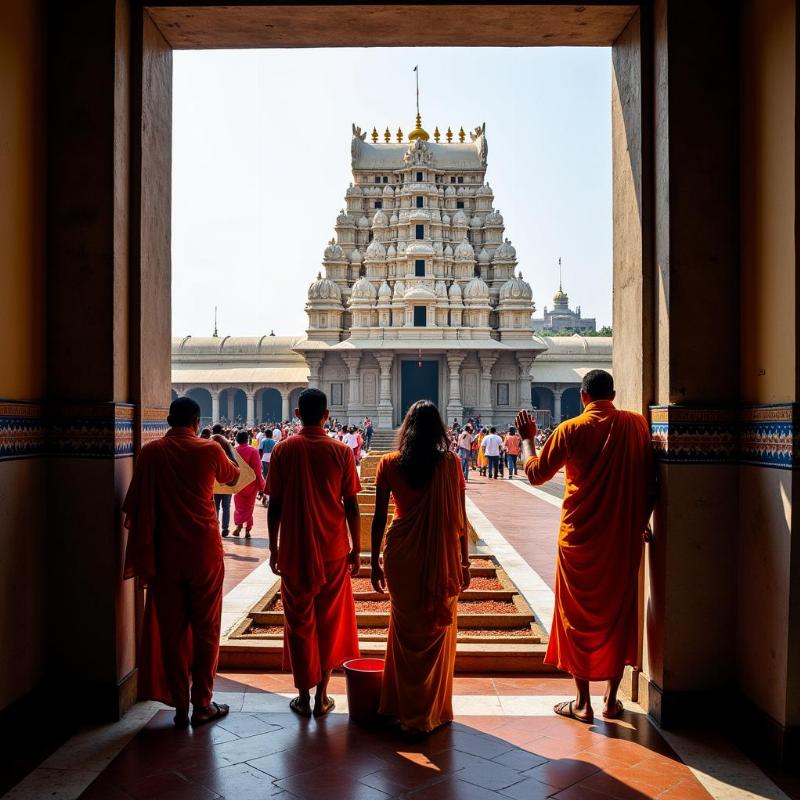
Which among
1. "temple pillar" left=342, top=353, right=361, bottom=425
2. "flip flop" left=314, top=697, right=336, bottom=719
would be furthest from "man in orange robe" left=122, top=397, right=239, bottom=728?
"temple pillar" left=342, top=353, right=361, bottom=425

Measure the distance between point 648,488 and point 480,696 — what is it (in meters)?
1.56

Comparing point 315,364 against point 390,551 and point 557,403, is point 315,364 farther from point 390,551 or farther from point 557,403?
point 390,551

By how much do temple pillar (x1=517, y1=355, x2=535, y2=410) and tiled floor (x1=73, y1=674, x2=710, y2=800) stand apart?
3087cm

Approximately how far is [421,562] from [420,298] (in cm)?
3099

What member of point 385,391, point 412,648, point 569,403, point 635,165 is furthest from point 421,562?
point 569,403

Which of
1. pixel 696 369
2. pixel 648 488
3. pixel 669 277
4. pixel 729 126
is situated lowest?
pixel 648 488

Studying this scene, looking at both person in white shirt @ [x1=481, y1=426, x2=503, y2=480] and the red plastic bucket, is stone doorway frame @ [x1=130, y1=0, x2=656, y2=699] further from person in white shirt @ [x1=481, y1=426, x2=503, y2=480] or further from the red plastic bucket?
person in white shirt @ [x1=481, y1=426, x2=503, y2=480]

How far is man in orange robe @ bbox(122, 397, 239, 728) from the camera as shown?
13.8 ft

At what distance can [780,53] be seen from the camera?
12.8ft

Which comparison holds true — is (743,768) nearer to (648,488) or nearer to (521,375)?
(648,488)

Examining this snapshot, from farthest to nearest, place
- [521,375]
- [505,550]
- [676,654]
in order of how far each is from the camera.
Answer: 1. [521,375]
2. [505,550]
3. [676,654]

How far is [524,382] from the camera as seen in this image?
35031 mm

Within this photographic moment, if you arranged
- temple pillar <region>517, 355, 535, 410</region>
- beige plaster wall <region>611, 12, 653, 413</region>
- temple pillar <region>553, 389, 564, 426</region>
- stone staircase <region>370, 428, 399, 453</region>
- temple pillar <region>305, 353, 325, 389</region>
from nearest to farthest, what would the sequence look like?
beige plaster wall <region>611, 12, 653, 413</region>, stone staircase <region>370, 428, 399, 453</region>, temple pillar <region>517, 355, 535, 410</region>, temple pillar <region>305, 353, 325, 389</region>, temple pillar <region>553, 389, 564, 426</region>

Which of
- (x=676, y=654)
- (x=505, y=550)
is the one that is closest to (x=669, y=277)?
(x=676, y=654)
